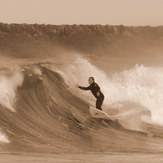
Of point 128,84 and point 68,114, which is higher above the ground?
point 128,84

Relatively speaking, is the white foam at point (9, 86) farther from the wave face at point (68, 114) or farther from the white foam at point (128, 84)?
the white foam at point (128, 84)

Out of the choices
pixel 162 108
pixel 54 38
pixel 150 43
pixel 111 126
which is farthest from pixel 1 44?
pixel 111 126

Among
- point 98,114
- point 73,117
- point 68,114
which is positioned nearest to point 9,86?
point 68,114

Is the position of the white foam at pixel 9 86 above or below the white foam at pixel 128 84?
below

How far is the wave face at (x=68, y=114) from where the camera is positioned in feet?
60.6

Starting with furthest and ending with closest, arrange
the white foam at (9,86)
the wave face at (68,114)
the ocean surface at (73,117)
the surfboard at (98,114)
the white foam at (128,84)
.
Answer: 1. the white foam at (128,84)
2. the white foam at (9,86)
3. the surfboard at (98,114)
4. the wave face at (68,114)
5. the ocean surface at (73,117)

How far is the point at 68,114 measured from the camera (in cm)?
2102

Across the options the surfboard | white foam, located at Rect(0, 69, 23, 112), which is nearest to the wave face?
white foam, located at Rect(0, 69, 23, 112)

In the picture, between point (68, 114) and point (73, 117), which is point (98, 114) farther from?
point (68, 114)

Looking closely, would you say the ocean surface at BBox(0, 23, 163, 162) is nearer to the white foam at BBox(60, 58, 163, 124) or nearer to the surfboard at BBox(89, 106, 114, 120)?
the white foam at BBox(60, 58, 163, 124)

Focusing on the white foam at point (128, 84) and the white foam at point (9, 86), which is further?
the white foam at point (128, 84)

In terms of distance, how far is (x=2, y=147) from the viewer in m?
17.7

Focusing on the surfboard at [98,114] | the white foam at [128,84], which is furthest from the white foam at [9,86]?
the surfboard at [98,114]

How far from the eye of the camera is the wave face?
1848 cm
